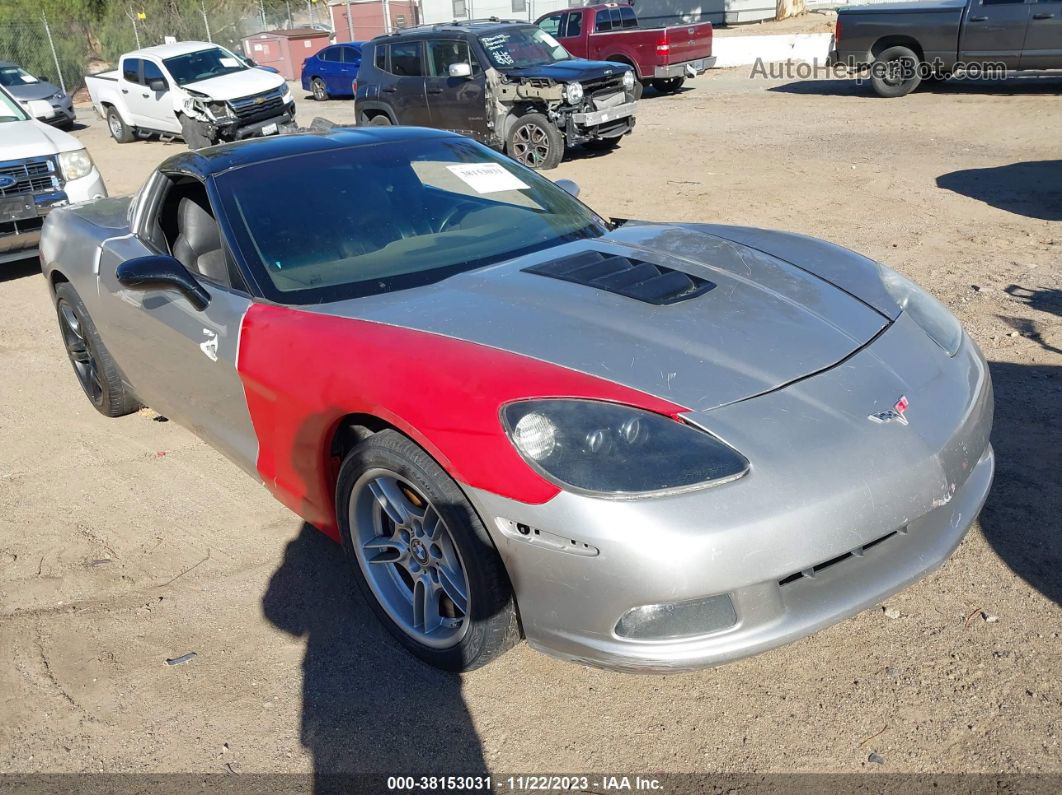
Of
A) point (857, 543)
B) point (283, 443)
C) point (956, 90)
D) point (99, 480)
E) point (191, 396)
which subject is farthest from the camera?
point (956, 90)

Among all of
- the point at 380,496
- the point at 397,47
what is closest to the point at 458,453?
the point at 380,496

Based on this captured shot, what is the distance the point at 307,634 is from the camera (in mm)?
3127

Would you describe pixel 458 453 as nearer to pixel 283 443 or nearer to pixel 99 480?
pixel 283 443

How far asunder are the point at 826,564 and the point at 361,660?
58.6 inches

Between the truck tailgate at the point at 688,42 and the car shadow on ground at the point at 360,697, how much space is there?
1657 cm

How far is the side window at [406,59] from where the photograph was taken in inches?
515

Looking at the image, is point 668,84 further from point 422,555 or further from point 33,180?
point 422,555

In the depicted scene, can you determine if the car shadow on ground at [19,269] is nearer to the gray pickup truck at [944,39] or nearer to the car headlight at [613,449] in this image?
the car headlight at [613,449]

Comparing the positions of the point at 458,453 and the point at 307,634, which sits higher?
the point at 458,453

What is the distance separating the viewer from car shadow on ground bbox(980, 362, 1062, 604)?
3.17 meters

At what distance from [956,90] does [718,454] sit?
16005 mm

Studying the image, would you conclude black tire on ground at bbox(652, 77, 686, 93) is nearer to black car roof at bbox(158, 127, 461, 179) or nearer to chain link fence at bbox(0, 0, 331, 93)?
black car roof at bbox(158, 127, 461, 179)

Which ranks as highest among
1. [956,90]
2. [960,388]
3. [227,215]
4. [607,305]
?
[227,215]

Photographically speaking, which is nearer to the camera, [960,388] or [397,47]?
[960,388]
